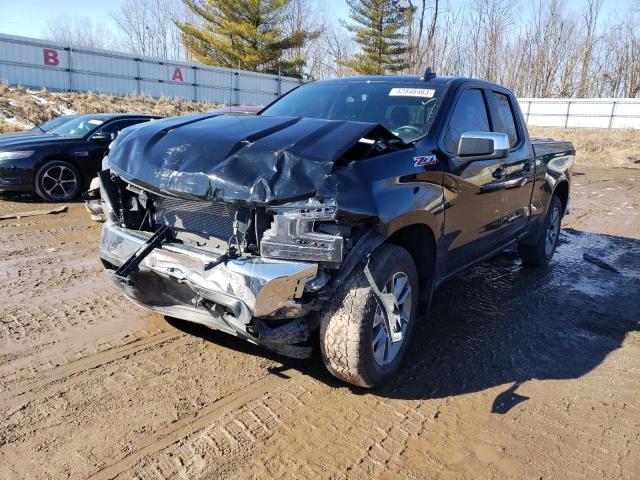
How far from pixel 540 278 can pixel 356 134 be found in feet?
11.7

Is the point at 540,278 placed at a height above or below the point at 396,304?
below

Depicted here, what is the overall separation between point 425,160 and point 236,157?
1232mm

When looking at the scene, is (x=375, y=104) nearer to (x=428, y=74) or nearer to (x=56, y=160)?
(x=428, y=74)

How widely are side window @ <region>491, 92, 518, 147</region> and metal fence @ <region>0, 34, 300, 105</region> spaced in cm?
2119

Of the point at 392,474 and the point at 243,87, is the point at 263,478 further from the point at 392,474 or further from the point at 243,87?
the point at 243,87

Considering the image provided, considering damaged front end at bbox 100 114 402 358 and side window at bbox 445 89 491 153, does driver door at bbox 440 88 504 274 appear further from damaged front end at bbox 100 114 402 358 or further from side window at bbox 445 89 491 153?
damaged front end at bbox 100 114 402 358

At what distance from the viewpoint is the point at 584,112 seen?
97.6ft

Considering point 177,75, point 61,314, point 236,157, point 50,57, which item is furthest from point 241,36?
point 236,157

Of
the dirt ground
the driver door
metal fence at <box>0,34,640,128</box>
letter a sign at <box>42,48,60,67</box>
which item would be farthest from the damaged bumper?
letter a sign at <box>42,48,60,67</box>

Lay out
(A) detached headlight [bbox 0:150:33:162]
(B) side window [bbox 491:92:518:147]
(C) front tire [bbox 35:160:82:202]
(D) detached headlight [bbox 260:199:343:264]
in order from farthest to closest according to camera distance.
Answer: (C) front tire [bbox 35:160:82:202] → (A) detached headlight [bbox 0:150:33:162] → (B) side window [bbox 491:92:518:147] → (D) detached headlight [bbox 260:199:343:264]

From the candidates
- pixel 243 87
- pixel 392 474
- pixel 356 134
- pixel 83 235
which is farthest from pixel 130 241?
pixel 243 87

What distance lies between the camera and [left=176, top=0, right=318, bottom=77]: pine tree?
34.5 metres

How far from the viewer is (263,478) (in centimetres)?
234

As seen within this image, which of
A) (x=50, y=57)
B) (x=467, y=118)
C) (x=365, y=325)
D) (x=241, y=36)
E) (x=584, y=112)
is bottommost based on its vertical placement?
(x=365, y=325)
